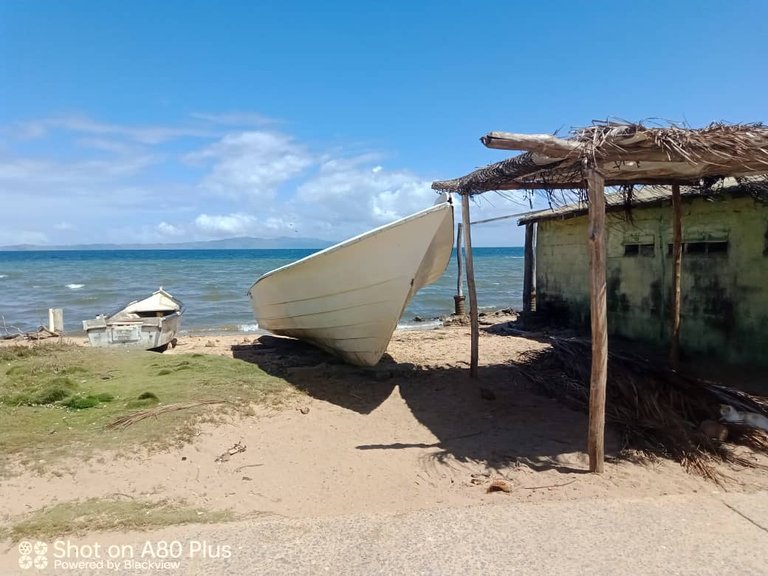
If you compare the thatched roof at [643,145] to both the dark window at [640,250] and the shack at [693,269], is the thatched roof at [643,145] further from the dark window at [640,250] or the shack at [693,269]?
the dark window at [640,250]

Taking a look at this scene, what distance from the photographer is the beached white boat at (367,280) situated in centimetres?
670

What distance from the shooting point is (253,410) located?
625cm

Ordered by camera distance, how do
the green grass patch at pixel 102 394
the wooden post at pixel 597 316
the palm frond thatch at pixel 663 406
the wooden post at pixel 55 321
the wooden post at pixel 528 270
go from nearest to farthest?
1. the wooden post at pixel 597 316
2. the palm frond thatch at pixel 663 406
3. the green grass patch at pixel 102 394
4. the wooden post at pixel 55 321
5. the wooden post at pixel 528 270

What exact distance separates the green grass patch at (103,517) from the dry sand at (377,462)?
0.17m

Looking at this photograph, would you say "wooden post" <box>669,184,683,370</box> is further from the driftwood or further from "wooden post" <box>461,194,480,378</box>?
the driftwood

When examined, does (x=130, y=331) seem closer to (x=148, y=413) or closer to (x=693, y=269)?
(x=148, y=413)

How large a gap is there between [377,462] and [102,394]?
11.3 feet

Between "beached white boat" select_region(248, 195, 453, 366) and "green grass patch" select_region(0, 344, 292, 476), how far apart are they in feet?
3.91

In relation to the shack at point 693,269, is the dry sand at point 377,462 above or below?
below

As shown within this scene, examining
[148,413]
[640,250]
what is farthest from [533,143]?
[640,250]

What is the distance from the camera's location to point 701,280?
8.24 m

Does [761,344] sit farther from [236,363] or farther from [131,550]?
[131,550]

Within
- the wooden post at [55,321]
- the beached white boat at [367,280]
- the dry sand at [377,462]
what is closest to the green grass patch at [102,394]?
the dry sand at [377,462]

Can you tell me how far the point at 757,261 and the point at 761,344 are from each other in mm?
1103
